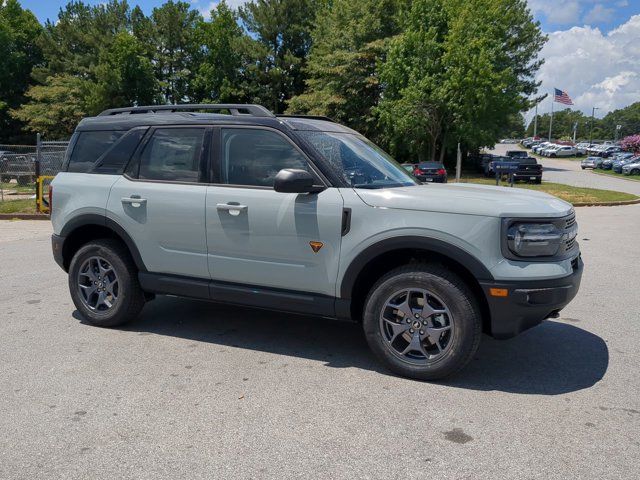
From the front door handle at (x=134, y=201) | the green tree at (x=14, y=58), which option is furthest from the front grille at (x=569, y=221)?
the green tree at (x=14, y=58)

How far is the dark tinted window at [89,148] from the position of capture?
5.20m

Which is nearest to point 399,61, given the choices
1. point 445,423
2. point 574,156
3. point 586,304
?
point 586,304

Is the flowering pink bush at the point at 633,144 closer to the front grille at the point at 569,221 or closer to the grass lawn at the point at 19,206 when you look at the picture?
the grass lawn at the point at 19,206

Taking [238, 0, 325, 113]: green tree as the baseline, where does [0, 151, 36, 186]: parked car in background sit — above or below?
below

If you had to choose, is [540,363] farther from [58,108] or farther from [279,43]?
[58,108]

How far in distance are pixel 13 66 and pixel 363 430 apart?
212 feet

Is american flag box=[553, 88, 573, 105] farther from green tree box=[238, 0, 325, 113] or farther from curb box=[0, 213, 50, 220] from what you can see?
curb box=[0, 213, 50, 220]

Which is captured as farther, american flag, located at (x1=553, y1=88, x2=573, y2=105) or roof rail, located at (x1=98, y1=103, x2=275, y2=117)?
american flag, located at (x1=553, y1=88, x2=573, y2=105)

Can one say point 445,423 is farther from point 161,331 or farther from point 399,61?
point 399,61

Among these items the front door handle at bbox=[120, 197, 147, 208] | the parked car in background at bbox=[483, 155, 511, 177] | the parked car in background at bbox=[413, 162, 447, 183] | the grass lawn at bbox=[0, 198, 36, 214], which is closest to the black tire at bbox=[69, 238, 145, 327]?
the front door handle at bbox=[120, 197, 147, 208]

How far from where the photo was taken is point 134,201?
4.88 metres

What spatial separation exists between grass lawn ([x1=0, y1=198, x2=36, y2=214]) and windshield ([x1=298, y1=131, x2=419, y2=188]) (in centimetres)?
1321

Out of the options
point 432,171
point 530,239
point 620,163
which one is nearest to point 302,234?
point 530,239

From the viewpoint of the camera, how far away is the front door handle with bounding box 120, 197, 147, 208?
4848 mm
